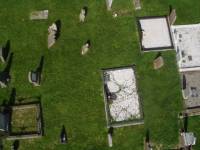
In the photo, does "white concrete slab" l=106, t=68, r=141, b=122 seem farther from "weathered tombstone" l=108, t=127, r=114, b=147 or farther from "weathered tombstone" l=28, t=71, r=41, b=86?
"weathered tombstone" l=28, t=71, r=41, b=86

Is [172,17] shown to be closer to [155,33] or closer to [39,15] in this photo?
[155,33]

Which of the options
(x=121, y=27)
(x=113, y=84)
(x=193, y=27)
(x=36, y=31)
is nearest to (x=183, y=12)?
(x=193, y=27)

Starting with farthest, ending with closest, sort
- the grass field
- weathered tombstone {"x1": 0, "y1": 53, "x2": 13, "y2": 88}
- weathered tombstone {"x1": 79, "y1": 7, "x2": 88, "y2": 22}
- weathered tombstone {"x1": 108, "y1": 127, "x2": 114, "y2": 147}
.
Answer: weathered tombstone {"x1": 79, "y1": 7, "x2": 88, "y2": 22} < weathered tombstone {"x1": 0, "y1": 53, "x2": 13, "y2": 88} < the grass field < weathered tombstone {"x1": 108, "y1": 127, "x2": 114, "y2": 147}

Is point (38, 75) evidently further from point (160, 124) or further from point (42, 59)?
point (160, 124)

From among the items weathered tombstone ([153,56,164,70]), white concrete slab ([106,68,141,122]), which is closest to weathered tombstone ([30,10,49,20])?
white concrete slab ([106,68,141,122])

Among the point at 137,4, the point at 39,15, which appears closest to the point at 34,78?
the point at 39,15

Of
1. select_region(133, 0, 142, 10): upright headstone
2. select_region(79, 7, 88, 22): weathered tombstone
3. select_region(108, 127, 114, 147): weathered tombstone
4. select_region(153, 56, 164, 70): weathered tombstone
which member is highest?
select_region(133, 0, 142, 10): upright headstone

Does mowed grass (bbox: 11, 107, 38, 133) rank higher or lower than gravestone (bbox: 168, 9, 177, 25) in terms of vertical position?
lower
